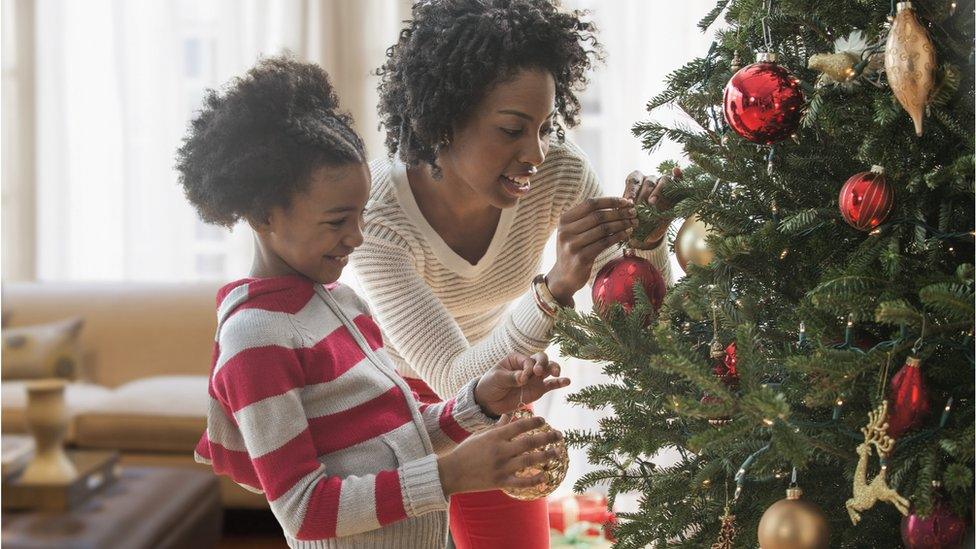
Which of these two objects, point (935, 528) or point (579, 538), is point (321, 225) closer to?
point (935, 528)

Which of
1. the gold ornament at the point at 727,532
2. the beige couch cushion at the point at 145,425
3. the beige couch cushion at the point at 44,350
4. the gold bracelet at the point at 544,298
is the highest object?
the gold bracelet at the point at 544,298

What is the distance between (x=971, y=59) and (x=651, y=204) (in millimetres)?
377

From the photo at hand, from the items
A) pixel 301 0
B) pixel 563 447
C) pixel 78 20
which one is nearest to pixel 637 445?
pixel 563 447

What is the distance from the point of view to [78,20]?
129 inches

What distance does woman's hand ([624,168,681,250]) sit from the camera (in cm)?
108

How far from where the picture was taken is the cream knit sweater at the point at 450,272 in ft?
4.23

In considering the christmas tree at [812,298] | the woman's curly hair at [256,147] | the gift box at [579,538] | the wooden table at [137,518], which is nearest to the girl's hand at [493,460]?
the christmas tree at [812,298]

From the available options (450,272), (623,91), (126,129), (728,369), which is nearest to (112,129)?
(126,129)

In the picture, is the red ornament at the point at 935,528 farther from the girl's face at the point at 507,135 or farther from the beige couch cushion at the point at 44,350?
the beige couch cushion at the point at 44,350

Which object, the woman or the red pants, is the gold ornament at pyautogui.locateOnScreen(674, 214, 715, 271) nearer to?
the woman

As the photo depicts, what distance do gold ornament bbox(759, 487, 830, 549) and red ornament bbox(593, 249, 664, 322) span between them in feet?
0.89

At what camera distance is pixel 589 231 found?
112 centimetres

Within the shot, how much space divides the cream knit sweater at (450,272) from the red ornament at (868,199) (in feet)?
1.48

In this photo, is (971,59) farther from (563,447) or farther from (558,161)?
(558,161)
